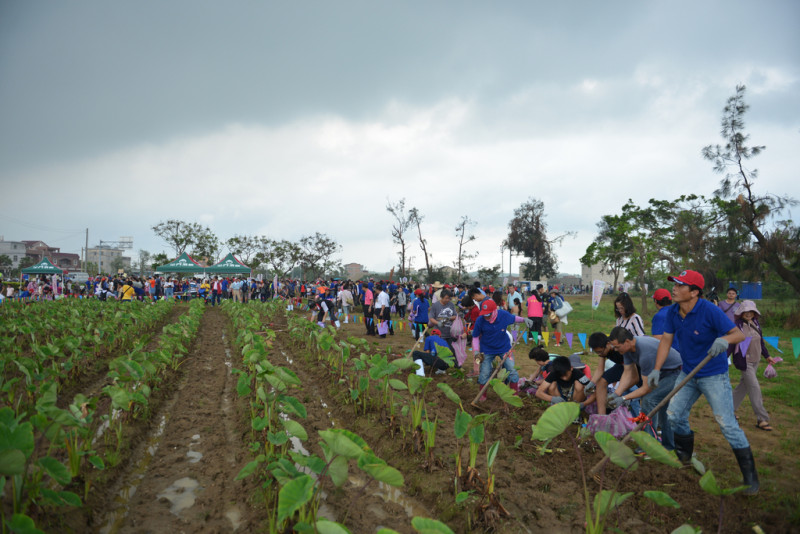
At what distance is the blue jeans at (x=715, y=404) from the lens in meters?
3.55

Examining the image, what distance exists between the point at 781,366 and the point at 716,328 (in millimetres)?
8076

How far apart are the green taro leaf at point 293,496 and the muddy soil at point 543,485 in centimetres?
118

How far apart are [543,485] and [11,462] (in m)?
3.88

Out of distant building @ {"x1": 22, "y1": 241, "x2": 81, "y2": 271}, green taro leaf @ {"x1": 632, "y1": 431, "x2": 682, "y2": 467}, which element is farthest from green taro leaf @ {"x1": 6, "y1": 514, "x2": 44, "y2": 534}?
distant building @ {"x1": 22, "y1": 241, "x2": 81, "y2": 271}

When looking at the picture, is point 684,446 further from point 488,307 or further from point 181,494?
point 181,494

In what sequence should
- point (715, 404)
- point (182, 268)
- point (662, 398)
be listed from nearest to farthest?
point (715, 404) → point (662, 398) → point (182, 268)

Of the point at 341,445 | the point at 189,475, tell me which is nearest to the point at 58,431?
the point at 189,475

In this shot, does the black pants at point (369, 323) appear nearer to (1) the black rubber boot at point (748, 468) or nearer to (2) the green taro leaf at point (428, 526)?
(1) the black rubber boot at point (748, 468)

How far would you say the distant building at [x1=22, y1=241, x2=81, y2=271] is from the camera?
A: 289 feet

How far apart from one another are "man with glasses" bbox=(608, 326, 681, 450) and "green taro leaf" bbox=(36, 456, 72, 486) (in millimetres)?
4704

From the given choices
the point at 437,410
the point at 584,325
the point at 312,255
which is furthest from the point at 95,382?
the point at 312,255

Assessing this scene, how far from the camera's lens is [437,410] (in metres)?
5.89

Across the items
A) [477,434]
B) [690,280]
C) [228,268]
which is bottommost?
[477,434]

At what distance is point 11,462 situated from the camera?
2273 millimetres
